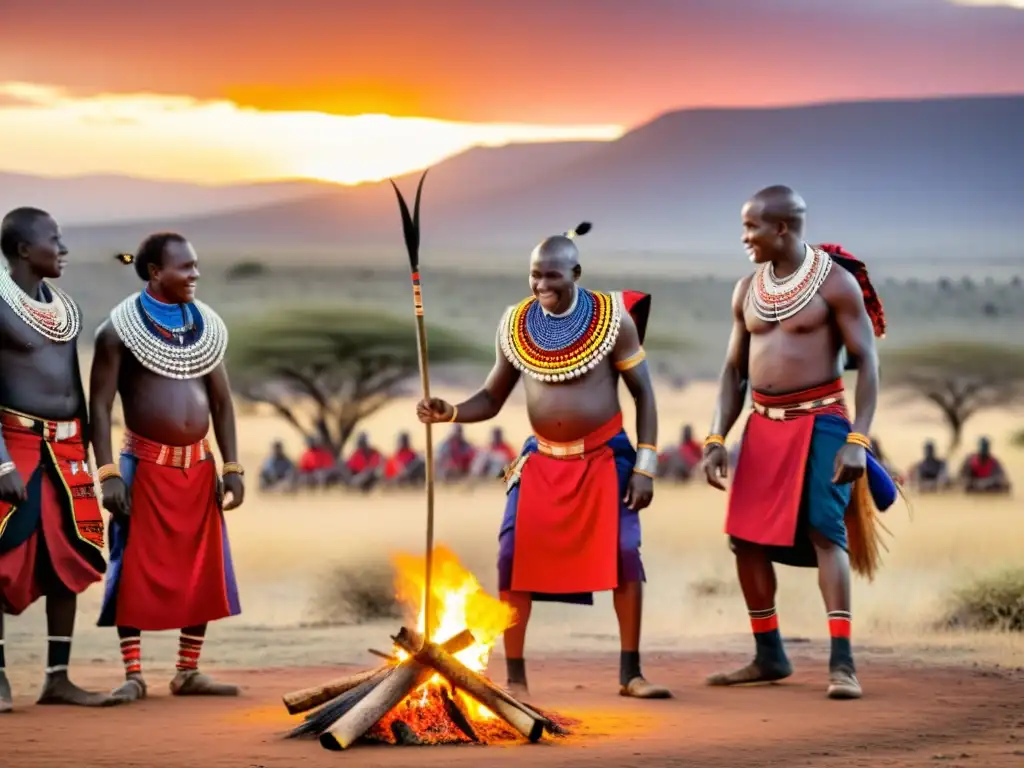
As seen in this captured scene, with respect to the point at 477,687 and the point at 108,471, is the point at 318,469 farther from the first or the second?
the point at 477,687

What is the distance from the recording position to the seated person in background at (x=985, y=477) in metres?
28.8

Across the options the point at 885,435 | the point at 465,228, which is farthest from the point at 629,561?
the point at 465,228

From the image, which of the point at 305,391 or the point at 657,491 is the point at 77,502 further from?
the point at 305,391

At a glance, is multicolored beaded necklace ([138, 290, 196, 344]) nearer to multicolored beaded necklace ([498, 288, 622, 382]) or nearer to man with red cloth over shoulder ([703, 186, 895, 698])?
multicolored beaded necklace ([498, 288, 622, 382])

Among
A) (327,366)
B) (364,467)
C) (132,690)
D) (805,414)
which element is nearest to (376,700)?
(132,690)

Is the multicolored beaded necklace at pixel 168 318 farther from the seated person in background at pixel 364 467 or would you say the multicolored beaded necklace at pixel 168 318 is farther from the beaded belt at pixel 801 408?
the seated person in background at pixel 364 467

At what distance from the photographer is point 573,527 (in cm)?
984

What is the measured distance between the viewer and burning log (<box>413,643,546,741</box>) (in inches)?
340

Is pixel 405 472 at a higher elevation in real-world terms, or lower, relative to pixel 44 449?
lower

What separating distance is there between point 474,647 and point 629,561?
98cm

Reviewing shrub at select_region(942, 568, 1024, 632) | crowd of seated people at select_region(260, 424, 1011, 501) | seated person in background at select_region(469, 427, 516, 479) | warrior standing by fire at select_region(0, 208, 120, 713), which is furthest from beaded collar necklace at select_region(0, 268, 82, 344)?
crowd of seated people at select_region(260, 424, 1011, 501)

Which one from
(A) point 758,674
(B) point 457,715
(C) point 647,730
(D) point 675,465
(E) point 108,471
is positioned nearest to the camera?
(B) point 457,715

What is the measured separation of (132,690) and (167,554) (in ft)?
2.11

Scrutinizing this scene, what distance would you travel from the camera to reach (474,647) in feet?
30.2
